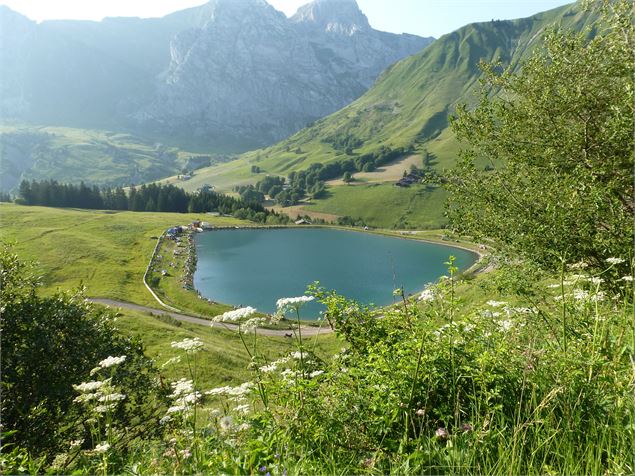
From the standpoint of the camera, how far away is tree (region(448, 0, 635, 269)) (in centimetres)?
1158

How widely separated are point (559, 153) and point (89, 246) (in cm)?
15024

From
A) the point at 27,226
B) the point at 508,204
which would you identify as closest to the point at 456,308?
the point at 508,204

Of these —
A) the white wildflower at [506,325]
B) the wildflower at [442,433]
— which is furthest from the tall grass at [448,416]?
the white wildflower at [506,325]

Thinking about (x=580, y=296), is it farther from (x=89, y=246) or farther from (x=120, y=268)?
(x=89, y=246)

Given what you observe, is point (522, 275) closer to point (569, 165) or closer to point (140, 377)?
point (569, 165)

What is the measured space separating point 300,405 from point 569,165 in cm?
1362

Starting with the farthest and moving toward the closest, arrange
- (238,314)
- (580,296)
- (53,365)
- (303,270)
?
1. (303,270)
2. (53,365)
3. (580,296)
4. (238,314)

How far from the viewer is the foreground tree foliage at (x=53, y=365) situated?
48.1 feet

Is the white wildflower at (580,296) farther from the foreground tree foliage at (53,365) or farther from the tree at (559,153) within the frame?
the foreground tree foliage at (53,365)

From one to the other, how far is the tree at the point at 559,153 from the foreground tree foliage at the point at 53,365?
1547 cm

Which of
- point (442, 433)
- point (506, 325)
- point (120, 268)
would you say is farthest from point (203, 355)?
point (120, 268)

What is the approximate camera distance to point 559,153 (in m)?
14.1

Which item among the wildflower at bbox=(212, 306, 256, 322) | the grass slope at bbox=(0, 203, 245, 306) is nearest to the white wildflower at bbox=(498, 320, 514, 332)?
the wildflower at bbox=(212, 306, 256, 322)

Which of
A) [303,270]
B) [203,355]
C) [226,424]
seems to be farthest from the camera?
[303,270]
